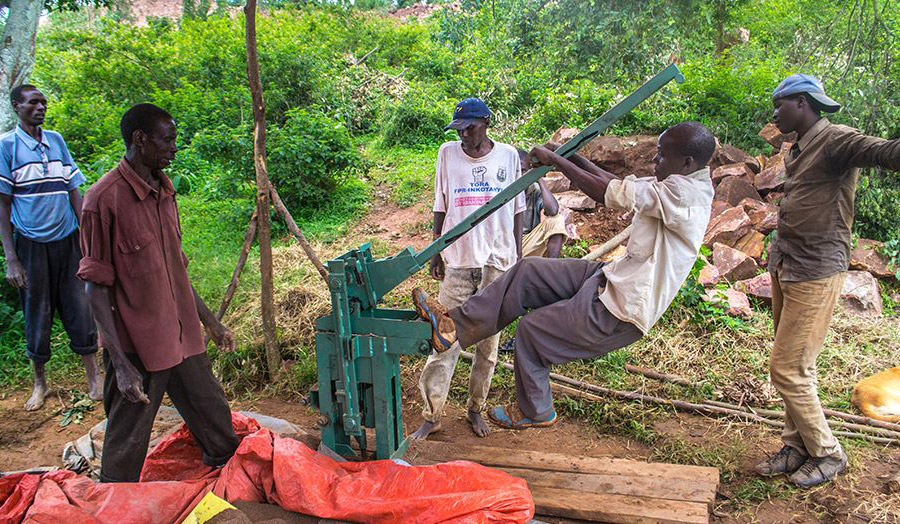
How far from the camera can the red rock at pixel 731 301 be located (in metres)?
5.25

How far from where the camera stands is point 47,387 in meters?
4.67

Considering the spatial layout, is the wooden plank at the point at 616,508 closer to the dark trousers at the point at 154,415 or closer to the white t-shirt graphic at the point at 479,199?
the white t-shirt graphic at the point at 479,199

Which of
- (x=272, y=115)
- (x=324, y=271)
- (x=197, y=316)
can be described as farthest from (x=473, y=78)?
(x=197, y=316)

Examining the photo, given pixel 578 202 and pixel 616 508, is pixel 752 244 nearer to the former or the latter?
pixel 578 202

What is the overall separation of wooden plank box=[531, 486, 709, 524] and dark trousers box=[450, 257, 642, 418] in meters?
0.40

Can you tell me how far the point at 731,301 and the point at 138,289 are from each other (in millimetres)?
4682

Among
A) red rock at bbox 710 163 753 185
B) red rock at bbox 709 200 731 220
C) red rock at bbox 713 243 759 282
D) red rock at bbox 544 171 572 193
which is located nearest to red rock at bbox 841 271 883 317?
red rock at bbox 713 243 759 282

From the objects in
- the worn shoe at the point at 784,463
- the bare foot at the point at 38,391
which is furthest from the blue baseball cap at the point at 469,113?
the bare foot at the point at 38,391

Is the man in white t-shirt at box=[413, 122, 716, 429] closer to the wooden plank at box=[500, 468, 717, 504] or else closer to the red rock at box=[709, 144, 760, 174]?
the wooden plank at box=[500, 468, 717, 504]

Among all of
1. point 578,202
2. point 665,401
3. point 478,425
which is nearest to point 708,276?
point 665,401

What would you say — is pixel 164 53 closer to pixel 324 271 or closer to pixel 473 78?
pixel 473 78

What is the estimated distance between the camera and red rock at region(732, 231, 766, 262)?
616 centimetres

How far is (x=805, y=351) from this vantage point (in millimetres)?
3285

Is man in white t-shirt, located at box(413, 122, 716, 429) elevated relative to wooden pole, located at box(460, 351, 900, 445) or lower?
elevated
